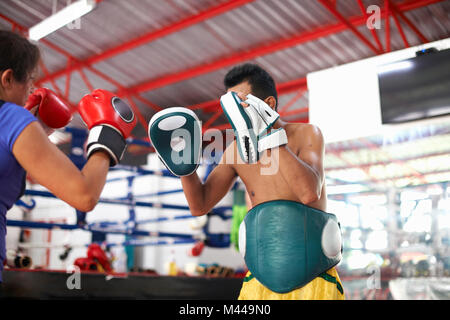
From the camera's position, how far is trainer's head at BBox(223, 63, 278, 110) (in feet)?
5.99

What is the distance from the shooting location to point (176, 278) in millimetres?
4363

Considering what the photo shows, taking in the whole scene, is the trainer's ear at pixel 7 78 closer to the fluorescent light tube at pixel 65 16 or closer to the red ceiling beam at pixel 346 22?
the fluorescent light tube at pixel 65 16

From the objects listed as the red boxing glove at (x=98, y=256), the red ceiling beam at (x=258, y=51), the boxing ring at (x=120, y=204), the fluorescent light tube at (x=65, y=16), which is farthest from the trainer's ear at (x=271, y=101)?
the red ceiling beam at (x=258, y=51)

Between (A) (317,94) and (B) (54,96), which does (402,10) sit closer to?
(A) (317,94)

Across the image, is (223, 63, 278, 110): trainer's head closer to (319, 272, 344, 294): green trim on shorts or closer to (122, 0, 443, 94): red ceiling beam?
(319, 272, 344, 294): green trim on shorts

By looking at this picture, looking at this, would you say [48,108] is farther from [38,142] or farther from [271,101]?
[271,101]

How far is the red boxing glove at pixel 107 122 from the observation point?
1282mm

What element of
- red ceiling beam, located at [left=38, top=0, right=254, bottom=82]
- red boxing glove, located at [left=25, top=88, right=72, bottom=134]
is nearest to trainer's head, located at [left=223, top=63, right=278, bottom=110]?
red boxing glove, located at [left=25, top=88, right=72, bottom=134]

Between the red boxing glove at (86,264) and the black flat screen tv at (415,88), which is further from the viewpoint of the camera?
the black flat screen tv at (415,88)

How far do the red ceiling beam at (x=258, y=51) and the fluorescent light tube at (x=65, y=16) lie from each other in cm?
295

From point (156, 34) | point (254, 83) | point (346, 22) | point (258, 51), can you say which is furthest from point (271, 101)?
point (156, 34)

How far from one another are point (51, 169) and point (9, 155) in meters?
0.12

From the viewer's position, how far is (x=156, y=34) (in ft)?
23.9
